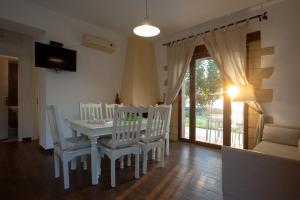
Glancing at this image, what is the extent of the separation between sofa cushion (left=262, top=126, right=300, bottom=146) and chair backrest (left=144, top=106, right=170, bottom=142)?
1521 mm

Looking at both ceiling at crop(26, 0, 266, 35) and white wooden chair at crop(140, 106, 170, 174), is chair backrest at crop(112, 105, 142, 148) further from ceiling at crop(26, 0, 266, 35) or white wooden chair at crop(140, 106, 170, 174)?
ceiling at crop(26, 0, 266, 35)

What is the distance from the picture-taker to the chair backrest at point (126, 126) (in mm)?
2064

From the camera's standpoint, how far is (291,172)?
1.21m

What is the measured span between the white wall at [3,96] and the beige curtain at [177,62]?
3.95 metres

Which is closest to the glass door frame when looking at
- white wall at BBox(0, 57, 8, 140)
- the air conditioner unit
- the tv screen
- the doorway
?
→ the air conditioner unit

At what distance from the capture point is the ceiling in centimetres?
296

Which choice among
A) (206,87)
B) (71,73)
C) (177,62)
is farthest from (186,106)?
(71,73)

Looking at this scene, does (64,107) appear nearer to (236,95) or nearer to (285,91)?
(236,95)

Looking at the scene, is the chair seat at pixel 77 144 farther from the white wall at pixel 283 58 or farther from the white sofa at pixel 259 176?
the white wall at pixel 283 58

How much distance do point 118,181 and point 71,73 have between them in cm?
241

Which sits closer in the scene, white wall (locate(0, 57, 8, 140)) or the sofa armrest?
the sofa armrest

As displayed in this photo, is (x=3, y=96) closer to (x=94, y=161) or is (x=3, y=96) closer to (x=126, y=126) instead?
(x=94, y=161)

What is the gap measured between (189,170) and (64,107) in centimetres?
259

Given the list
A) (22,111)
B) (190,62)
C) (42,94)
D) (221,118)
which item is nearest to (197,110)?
(221,118)
